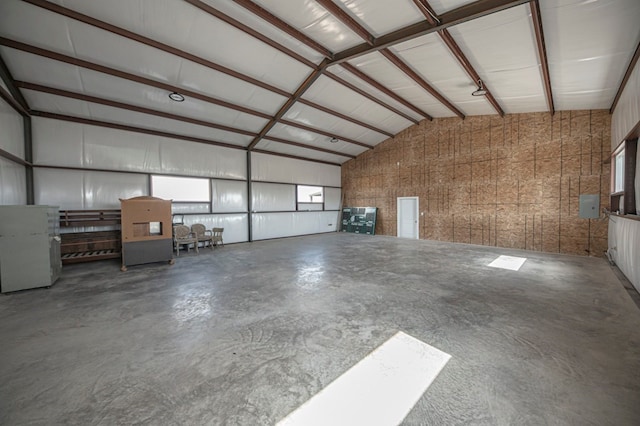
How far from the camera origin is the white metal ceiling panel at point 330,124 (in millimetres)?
8269

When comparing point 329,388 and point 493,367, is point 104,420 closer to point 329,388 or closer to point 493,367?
point 329,388

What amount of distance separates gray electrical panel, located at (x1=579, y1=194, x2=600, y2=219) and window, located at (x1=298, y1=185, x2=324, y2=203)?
30.4 feet

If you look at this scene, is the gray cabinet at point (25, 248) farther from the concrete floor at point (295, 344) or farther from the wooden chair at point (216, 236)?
the wooden chair at point (216, 236)

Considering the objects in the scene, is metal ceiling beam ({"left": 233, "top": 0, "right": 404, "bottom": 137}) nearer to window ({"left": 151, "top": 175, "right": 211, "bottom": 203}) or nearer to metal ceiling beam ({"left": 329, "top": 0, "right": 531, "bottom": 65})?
metal ceiling beam ({"left": 329, "top": 0, "right": 531, "bottom": 65})

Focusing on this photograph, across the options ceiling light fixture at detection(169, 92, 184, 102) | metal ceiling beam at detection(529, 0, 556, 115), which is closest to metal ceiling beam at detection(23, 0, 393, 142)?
ceiling light fixture at detection(169, 92, 184, 102)

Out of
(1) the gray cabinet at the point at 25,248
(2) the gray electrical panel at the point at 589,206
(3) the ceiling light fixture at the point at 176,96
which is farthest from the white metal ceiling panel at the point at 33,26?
(2) the gray electrical panel at the point at 589,206

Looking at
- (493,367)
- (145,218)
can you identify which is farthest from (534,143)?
(145,218)

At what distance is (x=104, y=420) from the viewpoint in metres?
1.68

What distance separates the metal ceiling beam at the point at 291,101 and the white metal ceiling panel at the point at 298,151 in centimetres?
46

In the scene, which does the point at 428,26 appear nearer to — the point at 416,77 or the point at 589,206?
the point at 416,77

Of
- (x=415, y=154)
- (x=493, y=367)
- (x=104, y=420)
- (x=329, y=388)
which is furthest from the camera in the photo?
(x=415, y=154)

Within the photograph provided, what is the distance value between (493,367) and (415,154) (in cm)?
959

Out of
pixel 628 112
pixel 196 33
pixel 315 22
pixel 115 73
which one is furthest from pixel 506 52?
pixel 115 73

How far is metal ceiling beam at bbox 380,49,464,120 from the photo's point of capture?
5698 millimetres
